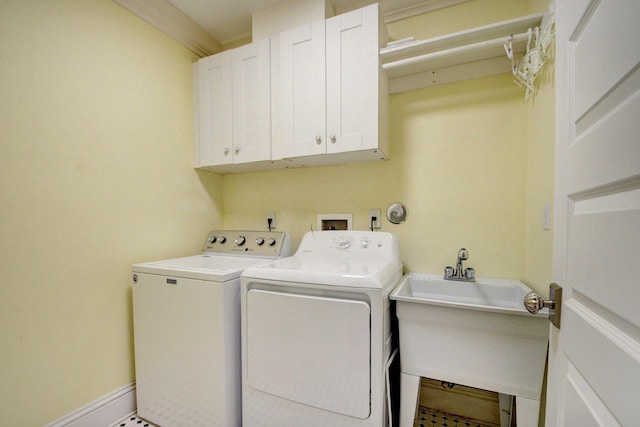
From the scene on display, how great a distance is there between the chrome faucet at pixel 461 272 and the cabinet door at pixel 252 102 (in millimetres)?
1303

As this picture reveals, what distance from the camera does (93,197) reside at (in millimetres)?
1519

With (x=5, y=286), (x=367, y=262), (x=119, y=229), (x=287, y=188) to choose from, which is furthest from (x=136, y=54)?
(x=367, y=262)

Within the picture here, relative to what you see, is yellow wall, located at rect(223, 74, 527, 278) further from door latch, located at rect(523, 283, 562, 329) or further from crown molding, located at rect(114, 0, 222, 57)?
crown molding, located at rect(114, 0, 222, 57)

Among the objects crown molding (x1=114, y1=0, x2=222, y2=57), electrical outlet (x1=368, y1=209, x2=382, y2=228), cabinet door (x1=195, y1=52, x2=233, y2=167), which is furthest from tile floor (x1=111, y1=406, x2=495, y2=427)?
crown molding (x1=114, y1=0, x2=222, y2=57)

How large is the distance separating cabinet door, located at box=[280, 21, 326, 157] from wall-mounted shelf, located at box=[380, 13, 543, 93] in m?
0.39

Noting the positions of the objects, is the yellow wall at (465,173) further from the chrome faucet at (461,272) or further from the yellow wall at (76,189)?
the yellow wall at (76,189)

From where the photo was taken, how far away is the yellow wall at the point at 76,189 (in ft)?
4.06

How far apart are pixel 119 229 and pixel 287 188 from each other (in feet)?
3.64

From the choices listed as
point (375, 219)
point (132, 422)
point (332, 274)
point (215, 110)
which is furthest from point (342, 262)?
Answer: point (132, 422)

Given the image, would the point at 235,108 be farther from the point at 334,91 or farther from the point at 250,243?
the point at 250,243

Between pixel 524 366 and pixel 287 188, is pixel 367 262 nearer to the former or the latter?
pixel 524 366

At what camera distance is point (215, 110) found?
197cm

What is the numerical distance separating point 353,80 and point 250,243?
1245 mm

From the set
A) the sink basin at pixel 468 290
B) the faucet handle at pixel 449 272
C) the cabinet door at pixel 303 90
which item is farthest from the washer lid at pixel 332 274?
the cabinet door at pixel 303 90
